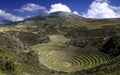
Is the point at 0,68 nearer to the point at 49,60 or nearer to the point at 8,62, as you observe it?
the point at 8,62

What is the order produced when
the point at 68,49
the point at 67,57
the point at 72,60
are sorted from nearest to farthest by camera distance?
the point at 72,60 → the point at 67,57 → the point at 68,49

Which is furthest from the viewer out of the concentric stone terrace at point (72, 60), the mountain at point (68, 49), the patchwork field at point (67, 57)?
the patchwork field at point (67, 57)

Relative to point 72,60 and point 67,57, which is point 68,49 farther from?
point 72,60

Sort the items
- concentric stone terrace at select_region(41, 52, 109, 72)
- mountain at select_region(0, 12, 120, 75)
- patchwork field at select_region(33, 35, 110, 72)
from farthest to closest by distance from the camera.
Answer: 1. patchwork field at select_region(33, 35, 110, 72)
2. concentric stone terrace at select_region(41, 52, 109, 72)
3. mountain at select_region(0, 12, 120, 75)

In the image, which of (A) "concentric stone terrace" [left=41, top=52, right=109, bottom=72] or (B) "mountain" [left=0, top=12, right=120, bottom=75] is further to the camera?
(A) "concentric stone terrace" [left=41, top=52, right=109, bottom=72]

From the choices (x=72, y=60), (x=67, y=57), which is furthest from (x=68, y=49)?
(x=72, y=60)

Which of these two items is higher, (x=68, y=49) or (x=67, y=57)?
(x=68, y=49)

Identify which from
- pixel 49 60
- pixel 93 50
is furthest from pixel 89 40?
pixel 49 60

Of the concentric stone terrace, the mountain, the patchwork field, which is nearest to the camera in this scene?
the mountain
